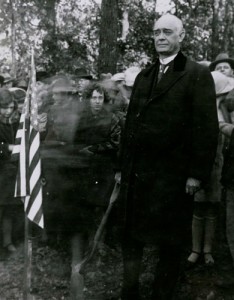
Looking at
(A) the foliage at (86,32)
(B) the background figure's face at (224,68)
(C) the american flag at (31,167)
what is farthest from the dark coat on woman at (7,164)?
(A) the foliage at (86,32)

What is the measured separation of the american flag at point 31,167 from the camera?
10.7ft

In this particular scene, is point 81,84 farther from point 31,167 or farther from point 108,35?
point 108,35

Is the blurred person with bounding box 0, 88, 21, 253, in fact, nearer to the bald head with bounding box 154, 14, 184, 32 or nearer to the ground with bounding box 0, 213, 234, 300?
the ground with bounding box 0, 213, 234, 300

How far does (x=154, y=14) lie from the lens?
13.4 metres

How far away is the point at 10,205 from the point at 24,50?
27.8 feet

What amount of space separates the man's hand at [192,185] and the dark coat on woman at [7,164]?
2114 millimetres

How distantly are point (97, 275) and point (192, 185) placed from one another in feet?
4.86

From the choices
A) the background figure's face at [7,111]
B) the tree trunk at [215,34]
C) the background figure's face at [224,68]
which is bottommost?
the background figure's face at [7,111]

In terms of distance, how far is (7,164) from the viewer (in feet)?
15.2

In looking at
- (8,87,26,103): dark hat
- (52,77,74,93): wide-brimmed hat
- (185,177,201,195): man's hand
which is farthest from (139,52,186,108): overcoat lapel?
(8,87,26,103): dark hat

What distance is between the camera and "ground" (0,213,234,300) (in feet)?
12.4

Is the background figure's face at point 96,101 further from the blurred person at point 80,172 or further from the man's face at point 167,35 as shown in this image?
the man's face at point 167,35

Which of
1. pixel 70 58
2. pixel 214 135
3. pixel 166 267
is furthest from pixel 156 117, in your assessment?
pixel 70 58

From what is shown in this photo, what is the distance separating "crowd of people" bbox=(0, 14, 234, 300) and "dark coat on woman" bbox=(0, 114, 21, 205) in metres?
0.01
